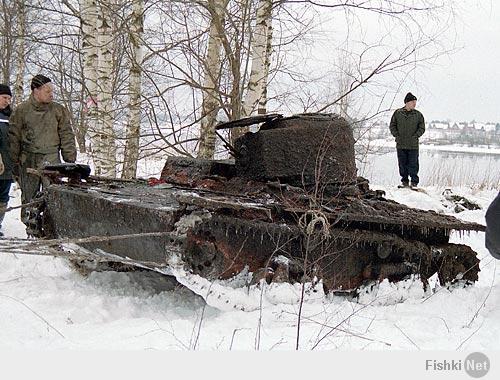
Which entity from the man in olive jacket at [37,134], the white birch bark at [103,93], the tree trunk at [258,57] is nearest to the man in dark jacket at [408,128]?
the tree trunk at [258,57]

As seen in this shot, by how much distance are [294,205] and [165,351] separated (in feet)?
5.50

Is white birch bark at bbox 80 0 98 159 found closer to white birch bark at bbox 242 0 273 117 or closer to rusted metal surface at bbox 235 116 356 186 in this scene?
white birch bark at bbox 242 0 273 117

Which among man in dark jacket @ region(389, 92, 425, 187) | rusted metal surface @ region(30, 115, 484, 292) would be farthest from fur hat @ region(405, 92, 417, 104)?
rusted metal surface @ region(30, 115, 484, 292)

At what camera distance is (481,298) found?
4.95 m

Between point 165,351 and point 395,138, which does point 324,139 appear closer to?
point 165,351

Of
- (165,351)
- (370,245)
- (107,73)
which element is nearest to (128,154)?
(107,73)

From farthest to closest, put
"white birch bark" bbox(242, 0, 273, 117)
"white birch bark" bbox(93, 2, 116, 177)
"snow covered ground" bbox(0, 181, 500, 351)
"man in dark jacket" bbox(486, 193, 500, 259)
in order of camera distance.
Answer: "white birch bark" bbox(93, 2, 116, 177), "white birch bark" bbox(242, 0, 273, 117), "snow covered ground" bbox(0, 181, 500, 351), "man in dark jacket" bbox(486, 193, 500, 259)

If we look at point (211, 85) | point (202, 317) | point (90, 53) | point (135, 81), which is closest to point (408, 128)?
point (211, 85)

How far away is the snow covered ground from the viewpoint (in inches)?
139

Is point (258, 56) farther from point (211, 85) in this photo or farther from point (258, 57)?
point (211, 85)

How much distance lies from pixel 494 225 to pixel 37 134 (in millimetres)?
5590

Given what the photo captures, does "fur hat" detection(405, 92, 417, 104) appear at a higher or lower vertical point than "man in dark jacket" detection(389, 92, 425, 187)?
higher

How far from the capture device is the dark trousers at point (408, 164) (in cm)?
1068

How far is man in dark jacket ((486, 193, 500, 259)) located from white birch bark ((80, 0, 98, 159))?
7.52 metres
